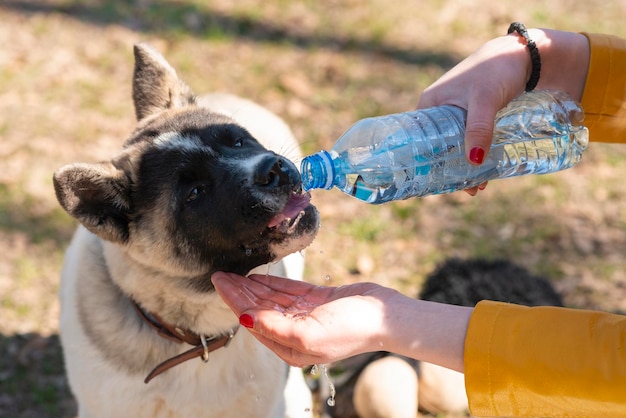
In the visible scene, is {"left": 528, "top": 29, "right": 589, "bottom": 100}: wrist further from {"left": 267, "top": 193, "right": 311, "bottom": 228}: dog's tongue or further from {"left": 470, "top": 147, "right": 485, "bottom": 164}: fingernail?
{"left": 267, "top": 193, "right": 311, "bottom": 228}: dog's tongue

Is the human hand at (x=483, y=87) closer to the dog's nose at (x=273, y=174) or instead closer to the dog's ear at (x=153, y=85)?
the dog's nose at (x=273, y=174)

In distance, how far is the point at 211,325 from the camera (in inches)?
127

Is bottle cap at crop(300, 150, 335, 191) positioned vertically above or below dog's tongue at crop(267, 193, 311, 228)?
above

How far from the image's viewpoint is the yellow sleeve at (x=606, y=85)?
318 cm

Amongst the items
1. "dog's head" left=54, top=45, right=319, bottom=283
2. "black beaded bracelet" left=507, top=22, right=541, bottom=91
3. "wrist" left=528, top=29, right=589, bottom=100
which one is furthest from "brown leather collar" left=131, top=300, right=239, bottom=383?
"wrist" left=528, top=29, right=589, bottom=100

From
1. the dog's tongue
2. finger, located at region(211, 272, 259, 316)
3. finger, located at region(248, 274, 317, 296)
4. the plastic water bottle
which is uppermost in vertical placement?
the plastic water bottle

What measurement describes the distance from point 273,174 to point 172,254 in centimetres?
58

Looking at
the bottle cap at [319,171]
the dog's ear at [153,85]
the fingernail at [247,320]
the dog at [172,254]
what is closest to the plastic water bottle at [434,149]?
the bottle cap at [319,171]

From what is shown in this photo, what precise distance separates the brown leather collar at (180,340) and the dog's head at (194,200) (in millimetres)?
288

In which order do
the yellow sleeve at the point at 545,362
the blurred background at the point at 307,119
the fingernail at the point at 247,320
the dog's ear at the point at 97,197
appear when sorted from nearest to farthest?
1. the yellow sleeve at the point at 545,362
2. the fingernail at the point at 247,320
3. the dog's ear at the point at 97,197
4. the blurred background at the point at 307,119

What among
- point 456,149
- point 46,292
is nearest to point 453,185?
point 456,149

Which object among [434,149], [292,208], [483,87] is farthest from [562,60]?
[292,208]

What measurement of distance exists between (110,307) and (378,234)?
95.7 inches

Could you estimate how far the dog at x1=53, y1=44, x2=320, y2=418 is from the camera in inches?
114
